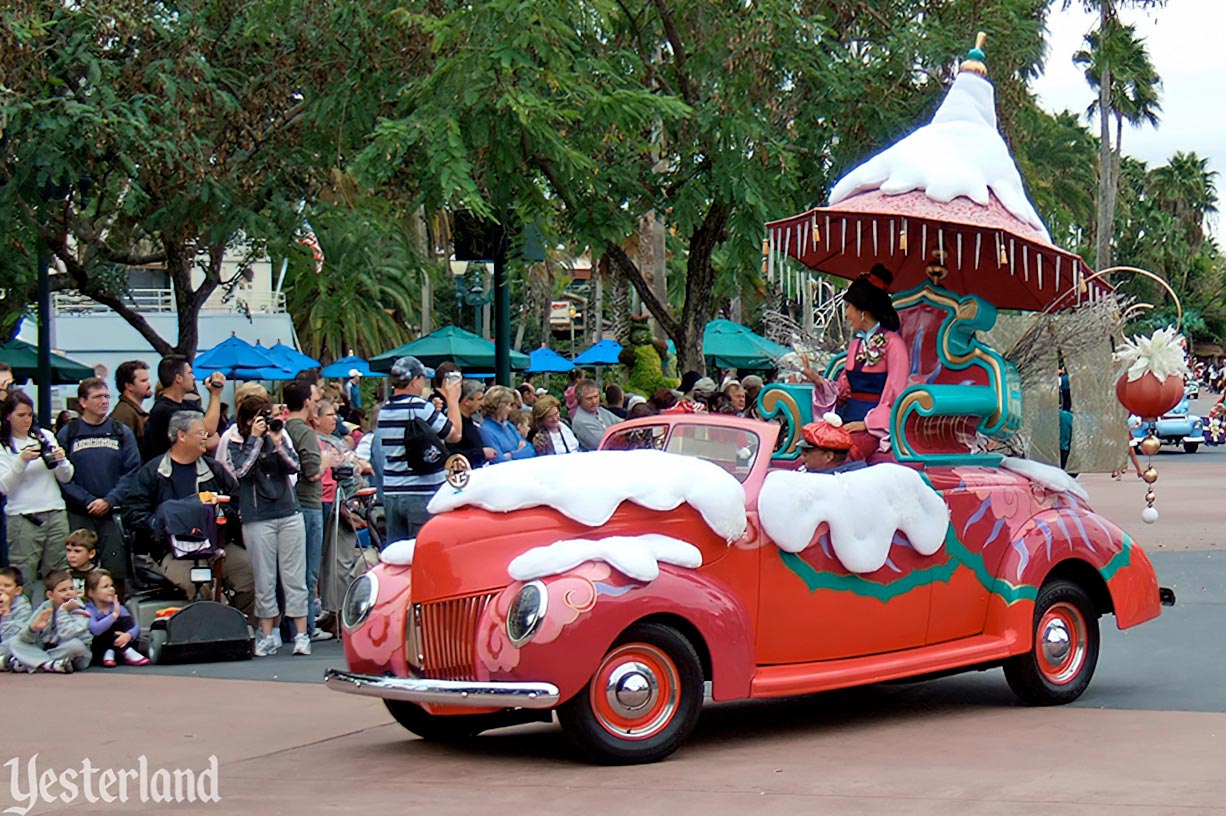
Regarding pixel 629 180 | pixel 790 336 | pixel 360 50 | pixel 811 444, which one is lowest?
pixel 811 444

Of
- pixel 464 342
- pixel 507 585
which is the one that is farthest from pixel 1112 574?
pixel 464 342

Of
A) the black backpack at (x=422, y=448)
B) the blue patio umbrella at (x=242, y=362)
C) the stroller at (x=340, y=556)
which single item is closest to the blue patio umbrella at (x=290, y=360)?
the blue patio umbrella at (x=242, y=362)

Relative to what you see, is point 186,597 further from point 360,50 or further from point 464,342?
point 464,342

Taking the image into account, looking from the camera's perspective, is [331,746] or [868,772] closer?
[868,772]

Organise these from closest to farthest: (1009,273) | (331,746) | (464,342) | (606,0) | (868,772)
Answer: (868,772) < (331,746) < (1009,273) < (606,0) < (464,342)

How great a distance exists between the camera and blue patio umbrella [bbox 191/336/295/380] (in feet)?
92.7

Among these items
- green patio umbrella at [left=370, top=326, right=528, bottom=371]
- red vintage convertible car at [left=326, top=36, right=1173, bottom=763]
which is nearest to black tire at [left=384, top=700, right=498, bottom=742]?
red vintage convertible car at [left=326, top=36, right=1173, bottom=763]

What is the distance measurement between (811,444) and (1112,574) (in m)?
1.93

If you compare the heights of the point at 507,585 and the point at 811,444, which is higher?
the point at 811,444

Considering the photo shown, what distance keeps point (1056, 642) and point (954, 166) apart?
2.66 m

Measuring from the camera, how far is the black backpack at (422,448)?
11289 millimetres

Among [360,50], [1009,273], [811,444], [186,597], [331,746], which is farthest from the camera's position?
[360,50]

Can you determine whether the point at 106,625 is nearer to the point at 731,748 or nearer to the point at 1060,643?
the point at 731,748

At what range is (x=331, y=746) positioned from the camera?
27.1 ft
